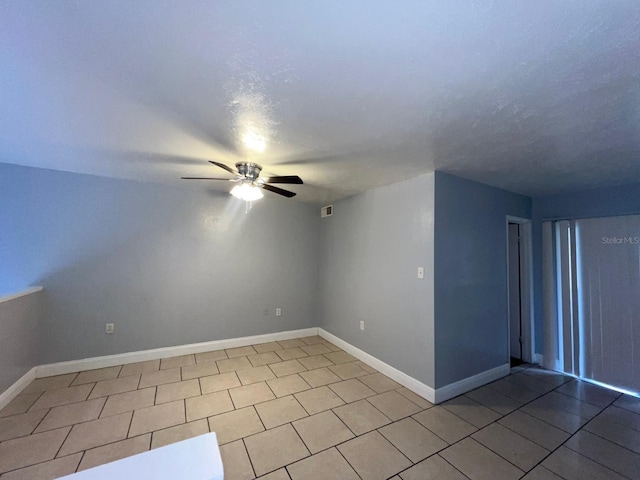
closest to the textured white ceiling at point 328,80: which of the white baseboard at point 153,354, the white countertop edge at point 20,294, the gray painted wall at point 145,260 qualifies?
the gray painted wall at point 145,260

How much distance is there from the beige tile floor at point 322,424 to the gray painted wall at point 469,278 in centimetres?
39

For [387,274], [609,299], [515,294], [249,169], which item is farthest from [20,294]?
[609,299]

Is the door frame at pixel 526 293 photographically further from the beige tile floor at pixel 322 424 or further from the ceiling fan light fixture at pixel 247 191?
the ceiling fan light fixture at pixel 247 191

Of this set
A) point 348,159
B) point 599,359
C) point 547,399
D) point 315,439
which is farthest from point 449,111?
point 599,359

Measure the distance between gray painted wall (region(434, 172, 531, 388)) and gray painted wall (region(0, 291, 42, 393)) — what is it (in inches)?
163

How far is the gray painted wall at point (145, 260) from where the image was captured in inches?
115

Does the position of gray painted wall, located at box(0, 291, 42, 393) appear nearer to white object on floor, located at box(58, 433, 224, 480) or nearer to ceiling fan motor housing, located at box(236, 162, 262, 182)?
ceiling fan motor housing, located at box(236, 162, 262, 182)

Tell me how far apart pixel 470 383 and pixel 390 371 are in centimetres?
87

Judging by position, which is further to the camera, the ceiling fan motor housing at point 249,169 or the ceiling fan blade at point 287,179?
the ceiling fan motor housing at point 249,169

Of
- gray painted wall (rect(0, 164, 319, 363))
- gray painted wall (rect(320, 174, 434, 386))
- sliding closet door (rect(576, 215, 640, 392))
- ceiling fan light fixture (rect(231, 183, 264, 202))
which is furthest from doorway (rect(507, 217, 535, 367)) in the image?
ceiling fan light fixture (rect(231, 183, 264, 202))

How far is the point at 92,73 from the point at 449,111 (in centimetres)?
201

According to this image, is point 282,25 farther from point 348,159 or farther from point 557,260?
point 557,260

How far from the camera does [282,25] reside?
1035 millimetres

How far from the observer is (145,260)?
11.3 ft
